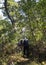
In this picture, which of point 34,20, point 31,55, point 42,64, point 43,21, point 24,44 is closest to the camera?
point 43,21

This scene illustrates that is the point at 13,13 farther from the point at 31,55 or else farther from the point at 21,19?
the point at 31,55

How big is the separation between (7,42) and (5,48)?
720mm

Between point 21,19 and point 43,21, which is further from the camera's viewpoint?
point 21,19

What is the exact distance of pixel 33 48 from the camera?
18.5 meters

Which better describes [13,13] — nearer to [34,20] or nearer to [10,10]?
[10,10]

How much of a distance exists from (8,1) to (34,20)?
3503 millimetres

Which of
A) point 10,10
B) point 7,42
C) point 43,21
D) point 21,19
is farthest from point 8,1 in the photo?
point 43,21

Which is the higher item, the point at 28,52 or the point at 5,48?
the point at 5,48

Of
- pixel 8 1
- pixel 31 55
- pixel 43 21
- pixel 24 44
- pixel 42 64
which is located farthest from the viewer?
pixel 24 44

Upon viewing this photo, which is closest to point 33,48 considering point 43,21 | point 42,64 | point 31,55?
point 31,55

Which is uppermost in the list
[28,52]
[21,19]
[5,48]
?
[21,19]

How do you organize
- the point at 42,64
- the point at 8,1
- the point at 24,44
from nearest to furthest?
the point at 42,64, the point at 8,1, the point at 24,44

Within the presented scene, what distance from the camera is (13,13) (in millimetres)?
17297

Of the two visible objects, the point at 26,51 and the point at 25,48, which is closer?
the point at 26,51
